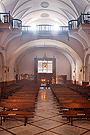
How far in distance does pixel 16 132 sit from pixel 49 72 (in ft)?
67.7

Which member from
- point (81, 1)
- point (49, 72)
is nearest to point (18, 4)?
point (81, 1)

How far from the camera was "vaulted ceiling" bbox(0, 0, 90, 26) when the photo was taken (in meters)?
15.2

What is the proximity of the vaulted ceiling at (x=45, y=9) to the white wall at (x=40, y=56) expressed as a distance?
455 centimetres

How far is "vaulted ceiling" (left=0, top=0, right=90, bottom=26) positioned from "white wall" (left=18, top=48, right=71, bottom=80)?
4.55 m

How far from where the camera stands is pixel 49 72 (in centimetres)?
2530

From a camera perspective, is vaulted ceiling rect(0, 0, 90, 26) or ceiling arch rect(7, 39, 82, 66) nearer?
vaulted ceiling rect(0, 0, 90, 26)

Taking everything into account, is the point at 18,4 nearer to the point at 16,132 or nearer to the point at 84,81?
the point at 84,81

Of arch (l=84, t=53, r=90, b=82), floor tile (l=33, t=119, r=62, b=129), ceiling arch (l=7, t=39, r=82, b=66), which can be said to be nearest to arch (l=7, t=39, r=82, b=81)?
ceiling arch (l=7, t=39, r=82, b=66)

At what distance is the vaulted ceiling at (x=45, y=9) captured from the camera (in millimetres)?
15203

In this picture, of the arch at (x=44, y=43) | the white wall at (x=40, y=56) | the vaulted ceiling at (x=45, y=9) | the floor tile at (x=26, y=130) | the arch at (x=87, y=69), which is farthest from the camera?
the white wall at (x=40, y=56)

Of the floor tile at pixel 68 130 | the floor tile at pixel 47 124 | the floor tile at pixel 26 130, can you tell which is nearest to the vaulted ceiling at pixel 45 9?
the floor tile at pixel 47 124

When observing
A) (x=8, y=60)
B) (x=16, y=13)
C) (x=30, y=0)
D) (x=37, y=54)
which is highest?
(x=30, y=0)

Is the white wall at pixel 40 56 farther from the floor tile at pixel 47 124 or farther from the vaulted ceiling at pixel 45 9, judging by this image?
the floor tile at pixel 47 124

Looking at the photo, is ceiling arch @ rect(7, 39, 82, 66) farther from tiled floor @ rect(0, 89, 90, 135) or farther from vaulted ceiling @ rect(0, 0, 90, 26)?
tiled floor @ rect(0, 89, 90, 135)
